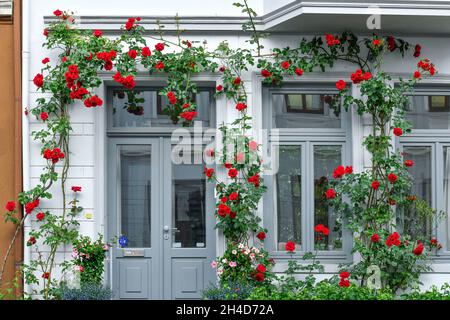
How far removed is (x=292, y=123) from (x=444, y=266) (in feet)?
7.50

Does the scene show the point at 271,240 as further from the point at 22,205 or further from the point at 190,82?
the point at 22,205

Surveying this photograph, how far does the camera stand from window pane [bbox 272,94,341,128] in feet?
35.9

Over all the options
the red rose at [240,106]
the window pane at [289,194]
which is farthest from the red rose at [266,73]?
Answer: the window pane at [289,194]

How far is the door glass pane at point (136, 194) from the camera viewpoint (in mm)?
→ 10953

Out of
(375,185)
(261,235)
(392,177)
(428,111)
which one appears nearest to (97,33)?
(261,235)

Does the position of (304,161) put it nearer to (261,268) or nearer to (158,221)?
(261,268)

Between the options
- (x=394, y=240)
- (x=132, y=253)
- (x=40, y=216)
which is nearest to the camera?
(x=394, y=240)

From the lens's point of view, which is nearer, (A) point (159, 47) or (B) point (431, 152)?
(A) point (159, 47)

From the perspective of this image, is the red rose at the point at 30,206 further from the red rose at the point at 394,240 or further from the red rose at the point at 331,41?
the red rose at the point at 394,240

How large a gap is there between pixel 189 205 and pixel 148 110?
3.78 ft

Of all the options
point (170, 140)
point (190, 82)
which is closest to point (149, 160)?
point (170, 140)

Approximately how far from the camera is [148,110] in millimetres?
11023

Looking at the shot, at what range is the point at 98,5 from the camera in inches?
422

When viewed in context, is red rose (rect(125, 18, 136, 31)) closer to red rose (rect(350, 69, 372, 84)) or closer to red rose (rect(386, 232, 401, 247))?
red rose (rect(350, 69, 372, 84))
